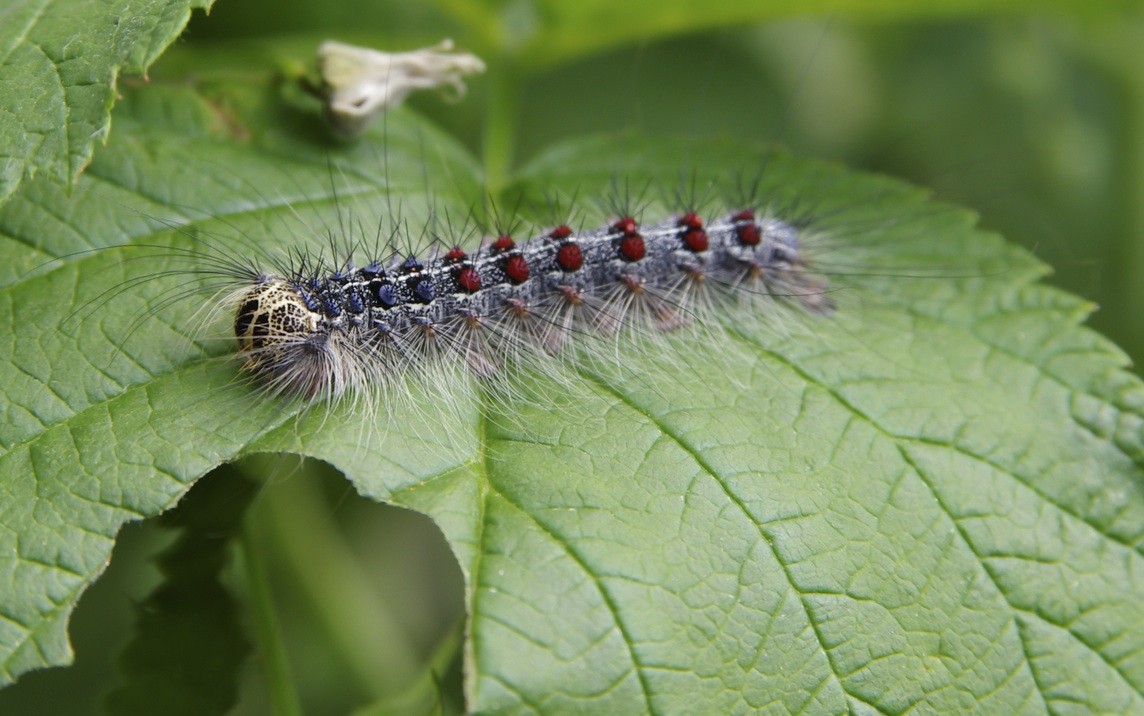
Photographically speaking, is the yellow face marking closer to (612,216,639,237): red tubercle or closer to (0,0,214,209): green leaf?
(0,0,214,209): green leaf

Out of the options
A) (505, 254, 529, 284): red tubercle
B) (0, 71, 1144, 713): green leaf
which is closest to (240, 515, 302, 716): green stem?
(0, 71, 1144, 713): green leaf

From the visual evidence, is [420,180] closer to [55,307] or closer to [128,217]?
[128,217]

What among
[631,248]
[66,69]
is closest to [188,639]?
[66,69]

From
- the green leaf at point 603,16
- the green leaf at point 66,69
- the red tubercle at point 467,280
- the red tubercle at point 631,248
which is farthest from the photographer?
the green leaf at point 603,16

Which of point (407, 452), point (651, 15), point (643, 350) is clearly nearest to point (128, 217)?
point (407, 452)

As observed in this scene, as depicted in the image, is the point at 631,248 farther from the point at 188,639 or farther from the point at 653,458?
the point at 188,639

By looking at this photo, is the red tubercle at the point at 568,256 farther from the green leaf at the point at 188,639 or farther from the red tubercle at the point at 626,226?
the green leaf at the point at 188,639

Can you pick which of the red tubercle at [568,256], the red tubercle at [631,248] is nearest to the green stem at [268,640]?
the red tubercle at [568,256]
